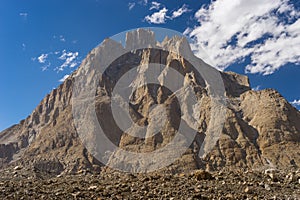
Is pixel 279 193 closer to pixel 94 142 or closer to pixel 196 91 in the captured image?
pixel 94 142

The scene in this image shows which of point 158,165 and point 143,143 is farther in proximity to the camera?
point 143,143

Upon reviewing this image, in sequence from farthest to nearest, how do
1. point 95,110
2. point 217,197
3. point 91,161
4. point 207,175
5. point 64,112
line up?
point 64,112 < point 95,110 < point 91,161 < point 207,175 < point 217,197

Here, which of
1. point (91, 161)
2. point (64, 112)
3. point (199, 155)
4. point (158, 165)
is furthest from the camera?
point (64, 112)

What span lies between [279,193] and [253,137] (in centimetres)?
14583

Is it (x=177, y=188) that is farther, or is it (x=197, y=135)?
(x=197, y=135)

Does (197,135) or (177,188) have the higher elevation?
(197,135)

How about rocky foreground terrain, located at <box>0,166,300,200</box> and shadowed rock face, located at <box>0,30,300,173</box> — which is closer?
rocky foreground terrain, located at <box>0,166,300,200</box>

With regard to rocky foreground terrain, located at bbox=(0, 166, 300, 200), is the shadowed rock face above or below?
above

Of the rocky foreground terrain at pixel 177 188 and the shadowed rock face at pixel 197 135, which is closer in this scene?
the rocky foreground terrain at pixel 177 188

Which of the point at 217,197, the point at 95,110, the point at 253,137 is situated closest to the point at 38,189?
the point at 217,197

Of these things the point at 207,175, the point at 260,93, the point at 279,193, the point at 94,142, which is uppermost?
the point at 260,93

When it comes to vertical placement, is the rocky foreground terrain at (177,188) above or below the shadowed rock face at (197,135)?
below

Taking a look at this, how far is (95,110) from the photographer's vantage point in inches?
6944

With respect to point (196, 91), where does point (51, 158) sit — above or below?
below
